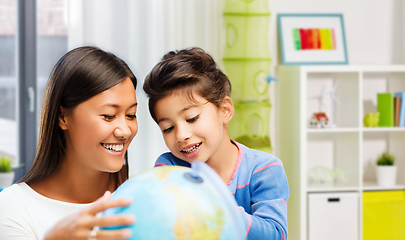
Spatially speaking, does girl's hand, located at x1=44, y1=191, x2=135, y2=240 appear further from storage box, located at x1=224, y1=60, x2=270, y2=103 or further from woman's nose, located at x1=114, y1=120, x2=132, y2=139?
storage box, located at x1=224, y1=60, x2=270, y2=103

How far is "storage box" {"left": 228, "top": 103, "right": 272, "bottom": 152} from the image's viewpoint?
2777 mm

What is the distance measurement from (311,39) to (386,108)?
0.73m

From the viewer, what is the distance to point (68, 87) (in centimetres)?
105

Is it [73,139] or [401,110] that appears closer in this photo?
[73,139]

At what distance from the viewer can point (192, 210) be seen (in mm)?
684

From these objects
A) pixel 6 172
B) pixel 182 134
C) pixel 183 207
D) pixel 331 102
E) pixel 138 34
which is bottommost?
pixel 6 172

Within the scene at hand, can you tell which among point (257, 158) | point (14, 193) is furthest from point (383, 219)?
point (14, 193)

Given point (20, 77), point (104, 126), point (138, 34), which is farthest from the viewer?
point (20, 77)

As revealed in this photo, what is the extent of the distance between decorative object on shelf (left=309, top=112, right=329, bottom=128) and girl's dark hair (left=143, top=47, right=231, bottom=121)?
1.87 metres

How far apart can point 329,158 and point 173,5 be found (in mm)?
1654

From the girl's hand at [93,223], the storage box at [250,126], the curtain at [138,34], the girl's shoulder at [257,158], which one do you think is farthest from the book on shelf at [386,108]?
the girl's hand at [93,223]

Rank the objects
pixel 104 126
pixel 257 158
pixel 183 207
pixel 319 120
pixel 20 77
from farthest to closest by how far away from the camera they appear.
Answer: pixel 20 77 → pixel 319 120 → pixel 257 158 → pixel 104 126 → pixel 183 207

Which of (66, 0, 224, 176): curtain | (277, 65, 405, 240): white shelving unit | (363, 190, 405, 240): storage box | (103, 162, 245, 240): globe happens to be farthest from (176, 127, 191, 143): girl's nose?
(363, 190, 405, 240): storage box

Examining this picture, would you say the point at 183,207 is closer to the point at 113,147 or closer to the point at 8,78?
the point at 113,147
